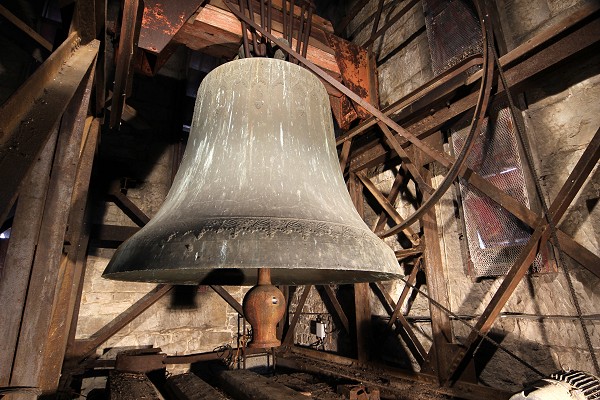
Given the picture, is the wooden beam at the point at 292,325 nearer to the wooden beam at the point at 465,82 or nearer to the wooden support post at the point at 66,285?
the wooden beam at the point at 465,82

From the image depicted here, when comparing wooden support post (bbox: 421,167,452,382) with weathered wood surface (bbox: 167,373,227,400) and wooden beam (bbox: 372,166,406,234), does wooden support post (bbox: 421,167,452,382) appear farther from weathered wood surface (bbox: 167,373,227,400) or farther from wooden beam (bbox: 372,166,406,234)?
weathered wood surface (bbox: 167,373,227,400)

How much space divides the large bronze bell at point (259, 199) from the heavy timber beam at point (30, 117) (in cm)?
35

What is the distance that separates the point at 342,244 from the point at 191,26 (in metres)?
2.14

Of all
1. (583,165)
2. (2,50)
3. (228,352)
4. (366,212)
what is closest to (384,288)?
(366,212)

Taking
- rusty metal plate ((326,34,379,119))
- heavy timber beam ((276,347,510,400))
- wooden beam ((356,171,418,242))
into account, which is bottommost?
heavy timber beam ((276,347,510,400))

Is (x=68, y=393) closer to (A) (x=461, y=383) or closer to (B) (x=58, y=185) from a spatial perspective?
(B) (x=58, y=185)

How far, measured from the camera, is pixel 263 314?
1.20m

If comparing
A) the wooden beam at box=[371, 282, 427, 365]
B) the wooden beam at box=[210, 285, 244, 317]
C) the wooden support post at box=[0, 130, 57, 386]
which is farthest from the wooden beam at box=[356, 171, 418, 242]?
the wooden support post at box=[0, 130, 57, 386]

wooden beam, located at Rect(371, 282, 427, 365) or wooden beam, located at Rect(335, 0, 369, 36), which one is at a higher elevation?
wooden beam, located at Rect(335, 0, 369, 36)

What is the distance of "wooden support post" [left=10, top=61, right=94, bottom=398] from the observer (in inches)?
42.8

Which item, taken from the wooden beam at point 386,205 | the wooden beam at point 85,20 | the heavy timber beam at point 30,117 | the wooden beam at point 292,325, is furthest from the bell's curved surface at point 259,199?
the wooden beam at point 292,325

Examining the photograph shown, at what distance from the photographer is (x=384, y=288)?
3.67m

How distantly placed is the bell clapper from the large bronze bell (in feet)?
0.63

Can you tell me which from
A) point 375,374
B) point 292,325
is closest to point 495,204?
point 375,374
